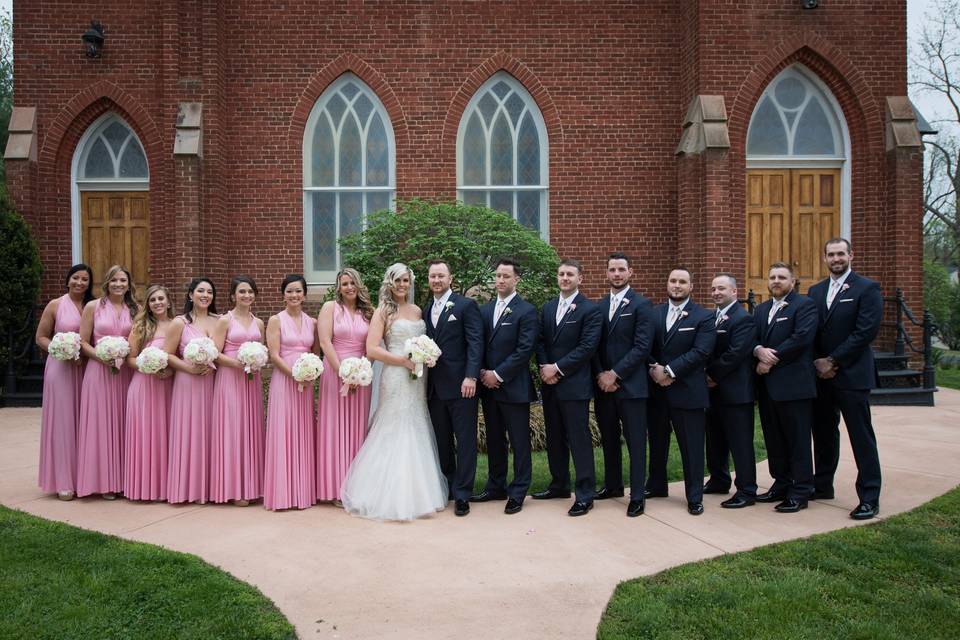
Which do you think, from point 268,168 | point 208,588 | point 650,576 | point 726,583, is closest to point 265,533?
point 208,588

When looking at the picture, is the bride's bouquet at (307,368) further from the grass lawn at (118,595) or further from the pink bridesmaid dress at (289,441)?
the grass lawn at (118,595)

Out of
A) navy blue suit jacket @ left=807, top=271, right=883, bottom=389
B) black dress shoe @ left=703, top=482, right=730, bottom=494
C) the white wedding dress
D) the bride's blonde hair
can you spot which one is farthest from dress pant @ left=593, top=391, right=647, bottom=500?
→ the bride's blonde hair

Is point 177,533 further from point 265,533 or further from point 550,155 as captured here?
point 550,155

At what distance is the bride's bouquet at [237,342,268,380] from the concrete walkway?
1.24 m

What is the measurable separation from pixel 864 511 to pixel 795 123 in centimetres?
900

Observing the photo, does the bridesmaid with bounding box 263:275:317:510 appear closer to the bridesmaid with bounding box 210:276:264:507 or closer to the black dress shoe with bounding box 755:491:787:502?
the bridesmaid with bounding box 210:276:264:507

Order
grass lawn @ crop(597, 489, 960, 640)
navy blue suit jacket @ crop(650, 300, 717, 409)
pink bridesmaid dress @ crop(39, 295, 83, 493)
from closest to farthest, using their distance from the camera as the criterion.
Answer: grass lawn @ crop(597, 489, 960, 640)
navy blue suit jacket @ crop(650, 300, 717, 409)
pink bridesmaid dress @ crop(39, 295, 83, 493)

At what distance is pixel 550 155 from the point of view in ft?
42.8

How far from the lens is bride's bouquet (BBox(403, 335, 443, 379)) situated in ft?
20.2

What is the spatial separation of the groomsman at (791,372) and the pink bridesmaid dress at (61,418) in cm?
622

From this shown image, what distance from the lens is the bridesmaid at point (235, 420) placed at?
6.54 m

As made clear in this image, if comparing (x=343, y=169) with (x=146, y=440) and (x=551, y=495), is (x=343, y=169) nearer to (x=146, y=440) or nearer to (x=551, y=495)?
(x=146, y=440)

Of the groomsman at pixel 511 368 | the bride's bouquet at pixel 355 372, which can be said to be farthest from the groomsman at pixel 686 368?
the bride's bouquet at pixel 355 372

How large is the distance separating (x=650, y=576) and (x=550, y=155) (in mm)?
9425
